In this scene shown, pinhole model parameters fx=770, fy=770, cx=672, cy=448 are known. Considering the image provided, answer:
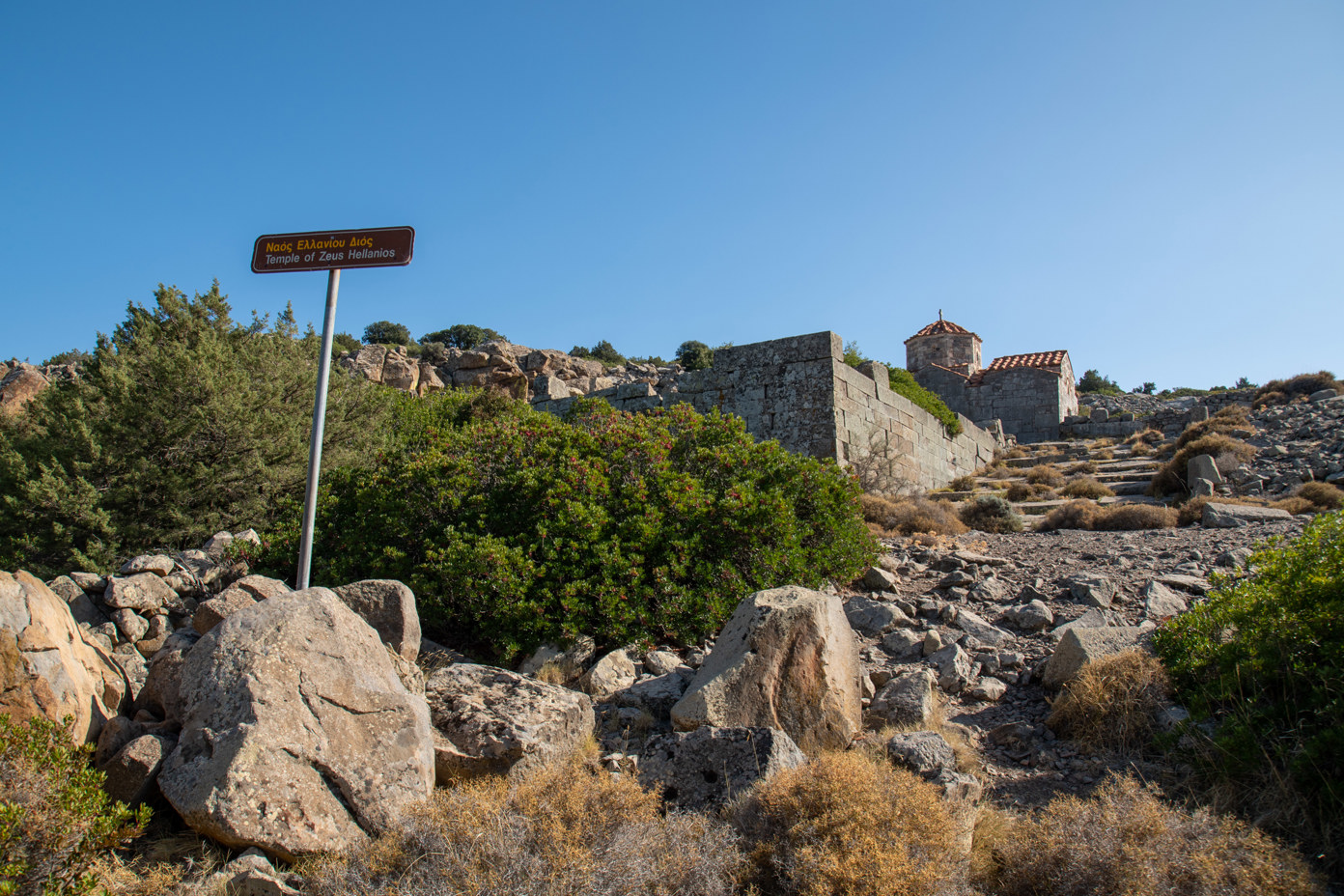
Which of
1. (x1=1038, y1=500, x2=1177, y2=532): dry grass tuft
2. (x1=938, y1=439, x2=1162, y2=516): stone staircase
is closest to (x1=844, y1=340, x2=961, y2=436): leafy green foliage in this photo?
(x1=938, y1=439, x2=1162, y2=516): stone staircase

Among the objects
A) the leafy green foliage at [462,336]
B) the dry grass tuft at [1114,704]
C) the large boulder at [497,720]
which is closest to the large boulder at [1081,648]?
the dry grass tuft at [1114,704]

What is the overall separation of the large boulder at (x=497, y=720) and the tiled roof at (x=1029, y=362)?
2608 centimetres

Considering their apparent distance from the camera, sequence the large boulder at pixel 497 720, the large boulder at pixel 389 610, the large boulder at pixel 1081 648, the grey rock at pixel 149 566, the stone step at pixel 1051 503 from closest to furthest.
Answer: the large boulder at pixel 497 720, the large boulder at pixel 389 610, the large boulder at pixel 1081 648, the grey rock at pixel 149 566, the stone step at pixel 1051 503

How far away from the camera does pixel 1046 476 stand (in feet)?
50.6

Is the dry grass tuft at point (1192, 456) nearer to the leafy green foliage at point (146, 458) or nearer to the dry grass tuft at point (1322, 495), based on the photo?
the dry grass tuft at point (1322, 495)

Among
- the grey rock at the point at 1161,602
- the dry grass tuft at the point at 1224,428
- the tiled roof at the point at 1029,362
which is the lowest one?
the grey rock at the point at 1161,602

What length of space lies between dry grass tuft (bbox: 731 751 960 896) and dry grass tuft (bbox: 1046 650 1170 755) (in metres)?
1.32

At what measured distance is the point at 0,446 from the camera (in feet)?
30.7

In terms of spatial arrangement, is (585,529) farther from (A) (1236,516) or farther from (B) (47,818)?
(A) (1236,516)

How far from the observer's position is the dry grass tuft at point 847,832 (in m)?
2.60

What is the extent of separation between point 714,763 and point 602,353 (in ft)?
133

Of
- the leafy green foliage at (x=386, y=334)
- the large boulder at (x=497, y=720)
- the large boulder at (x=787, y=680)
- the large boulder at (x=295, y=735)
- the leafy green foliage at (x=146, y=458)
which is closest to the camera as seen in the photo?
the large boulder at (x=295, y=735)

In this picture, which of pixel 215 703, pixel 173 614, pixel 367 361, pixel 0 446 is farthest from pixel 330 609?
pixel 367 361

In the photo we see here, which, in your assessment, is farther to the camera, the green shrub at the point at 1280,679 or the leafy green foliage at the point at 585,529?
the leafy green foliage at the point at 585,529
